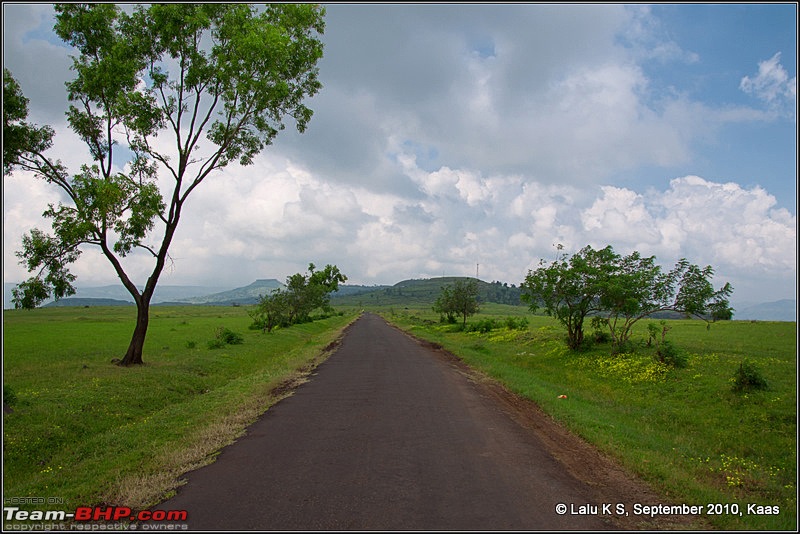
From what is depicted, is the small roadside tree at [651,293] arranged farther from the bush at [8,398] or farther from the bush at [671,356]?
the bush at [8,398]

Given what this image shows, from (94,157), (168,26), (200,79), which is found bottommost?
(94,157)

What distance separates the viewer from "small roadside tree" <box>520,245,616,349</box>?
943 inches

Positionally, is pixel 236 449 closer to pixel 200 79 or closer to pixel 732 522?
pixel 732 522

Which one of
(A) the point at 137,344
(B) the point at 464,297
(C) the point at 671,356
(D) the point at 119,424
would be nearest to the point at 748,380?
(C) the point at 671,356

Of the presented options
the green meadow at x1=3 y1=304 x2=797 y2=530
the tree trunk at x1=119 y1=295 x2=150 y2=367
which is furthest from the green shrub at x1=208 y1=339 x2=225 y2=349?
the tree trunk at x1=119 y1=295 x2=150 y2=367

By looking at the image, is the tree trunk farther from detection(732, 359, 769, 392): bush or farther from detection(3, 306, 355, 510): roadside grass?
detection(732, 359, 769, 392): bush

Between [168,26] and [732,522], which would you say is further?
[168,26]

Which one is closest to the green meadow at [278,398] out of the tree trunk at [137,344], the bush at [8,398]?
the bush at [8,398]

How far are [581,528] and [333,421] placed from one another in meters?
6.05

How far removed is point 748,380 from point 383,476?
1292cm

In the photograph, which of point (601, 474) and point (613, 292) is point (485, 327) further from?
point (601, 474)

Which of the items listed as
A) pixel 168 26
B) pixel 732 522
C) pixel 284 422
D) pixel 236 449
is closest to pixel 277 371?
pixel 284 422

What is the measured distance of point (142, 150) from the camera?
18703 millimetres

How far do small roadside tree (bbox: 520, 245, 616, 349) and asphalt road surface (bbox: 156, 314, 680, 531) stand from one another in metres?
14.9
